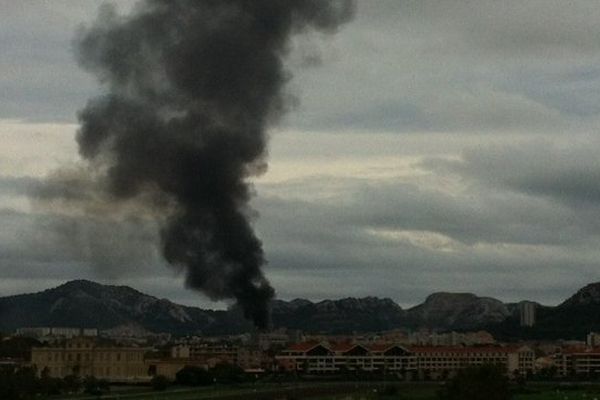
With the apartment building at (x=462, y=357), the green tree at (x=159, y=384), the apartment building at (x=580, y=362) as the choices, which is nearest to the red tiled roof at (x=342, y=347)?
the apartment building at (x=462, y=357)

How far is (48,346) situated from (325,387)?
38.2 m

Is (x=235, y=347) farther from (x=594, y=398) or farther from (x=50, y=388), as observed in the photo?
(x=594, y=398)

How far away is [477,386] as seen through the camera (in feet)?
265

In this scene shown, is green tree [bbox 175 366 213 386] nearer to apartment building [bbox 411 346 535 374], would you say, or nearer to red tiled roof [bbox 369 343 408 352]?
apartment building [bbox 411 346 535 374]

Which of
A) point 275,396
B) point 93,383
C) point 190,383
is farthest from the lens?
point 190,383

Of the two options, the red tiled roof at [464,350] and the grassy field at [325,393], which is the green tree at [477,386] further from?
the red tiled roof at [464,350]

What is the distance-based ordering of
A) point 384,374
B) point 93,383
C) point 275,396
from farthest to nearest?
1. point 384,374
2. point 93,383
3. point 275,396

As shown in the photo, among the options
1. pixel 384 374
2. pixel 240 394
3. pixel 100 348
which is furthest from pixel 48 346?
pixel 240 394

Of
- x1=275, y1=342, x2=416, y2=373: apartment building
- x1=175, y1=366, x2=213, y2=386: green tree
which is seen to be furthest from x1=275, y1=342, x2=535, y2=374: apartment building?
x1=175, y1=366, x2=213, y2=386: green tree

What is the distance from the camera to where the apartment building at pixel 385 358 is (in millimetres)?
162875

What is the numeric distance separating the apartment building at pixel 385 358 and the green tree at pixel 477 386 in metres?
75.6

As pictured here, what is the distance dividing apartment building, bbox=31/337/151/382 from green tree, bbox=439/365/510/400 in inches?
2251

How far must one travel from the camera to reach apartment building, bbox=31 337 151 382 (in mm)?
138125

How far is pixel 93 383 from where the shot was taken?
114375 millimetres
